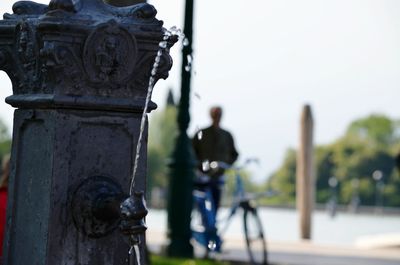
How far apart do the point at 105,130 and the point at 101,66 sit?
0.27m

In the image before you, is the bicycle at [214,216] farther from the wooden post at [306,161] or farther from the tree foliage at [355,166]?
the tree foliage at [355,166]

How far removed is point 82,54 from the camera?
4.39 metres

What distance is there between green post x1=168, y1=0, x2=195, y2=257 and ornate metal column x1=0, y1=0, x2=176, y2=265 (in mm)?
7569

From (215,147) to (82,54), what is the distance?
7842mm

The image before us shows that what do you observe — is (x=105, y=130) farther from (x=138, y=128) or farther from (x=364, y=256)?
(x=364, y=256)

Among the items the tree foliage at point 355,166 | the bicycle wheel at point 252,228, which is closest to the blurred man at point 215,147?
the bicycle wheel at point 252,228

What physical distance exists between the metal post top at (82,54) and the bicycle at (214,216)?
23.0ft

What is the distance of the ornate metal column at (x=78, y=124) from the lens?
4.39 m

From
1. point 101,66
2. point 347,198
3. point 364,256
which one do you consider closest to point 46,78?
point 101,66

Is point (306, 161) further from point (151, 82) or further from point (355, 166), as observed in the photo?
point (355, 166)

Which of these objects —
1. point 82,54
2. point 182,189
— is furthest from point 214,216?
point 82,54

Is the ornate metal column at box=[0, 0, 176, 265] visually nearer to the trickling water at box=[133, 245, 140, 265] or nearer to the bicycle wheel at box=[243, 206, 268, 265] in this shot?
the trickling water at box=[133, 245, 140, 265]

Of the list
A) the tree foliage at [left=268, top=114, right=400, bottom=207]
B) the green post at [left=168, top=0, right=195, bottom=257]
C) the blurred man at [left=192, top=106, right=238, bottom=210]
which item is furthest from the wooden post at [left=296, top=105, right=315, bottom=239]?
the tree foliage at [left=268, top=114, right=400, bottom=207]

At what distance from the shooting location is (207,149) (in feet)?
40.1
